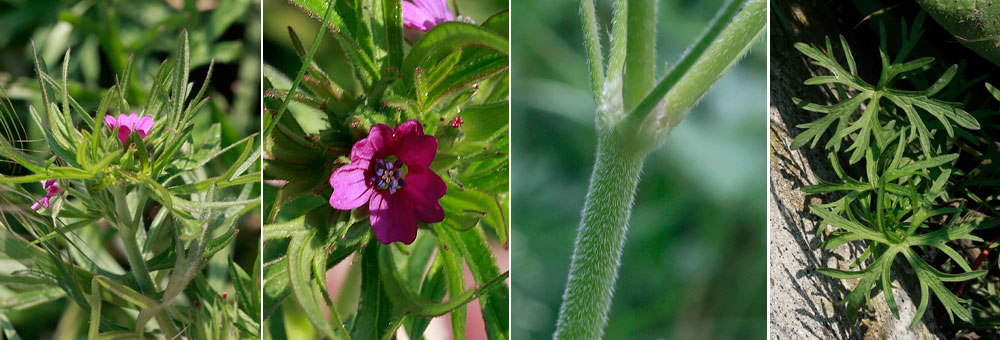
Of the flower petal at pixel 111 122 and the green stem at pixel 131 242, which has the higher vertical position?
the flower petal at pixel 111 122

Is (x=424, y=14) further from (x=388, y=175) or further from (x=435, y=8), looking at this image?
(x=388, y=175)

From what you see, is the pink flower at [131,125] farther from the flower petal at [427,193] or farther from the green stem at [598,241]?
the green stem at [598,241]

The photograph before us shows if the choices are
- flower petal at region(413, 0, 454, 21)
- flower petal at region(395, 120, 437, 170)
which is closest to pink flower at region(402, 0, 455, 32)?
flower petal at region(413, 0, 454, 21)

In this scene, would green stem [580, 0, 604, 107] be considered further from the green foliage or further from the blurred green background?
the green foliage

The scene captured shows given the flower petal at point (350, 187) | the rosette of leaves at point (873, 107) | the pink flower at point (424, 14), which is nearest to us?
the flower petal at point (350, 187)

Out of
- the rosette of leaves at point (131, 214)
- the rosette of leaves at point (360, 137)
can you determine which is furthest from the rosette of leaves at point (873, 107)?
the rosette of leaves at point (131, 214)

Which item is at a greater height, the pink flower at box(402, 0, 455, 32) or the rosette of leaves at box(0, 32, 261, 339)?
the pink flower at box(402, 0, 455, 32)
